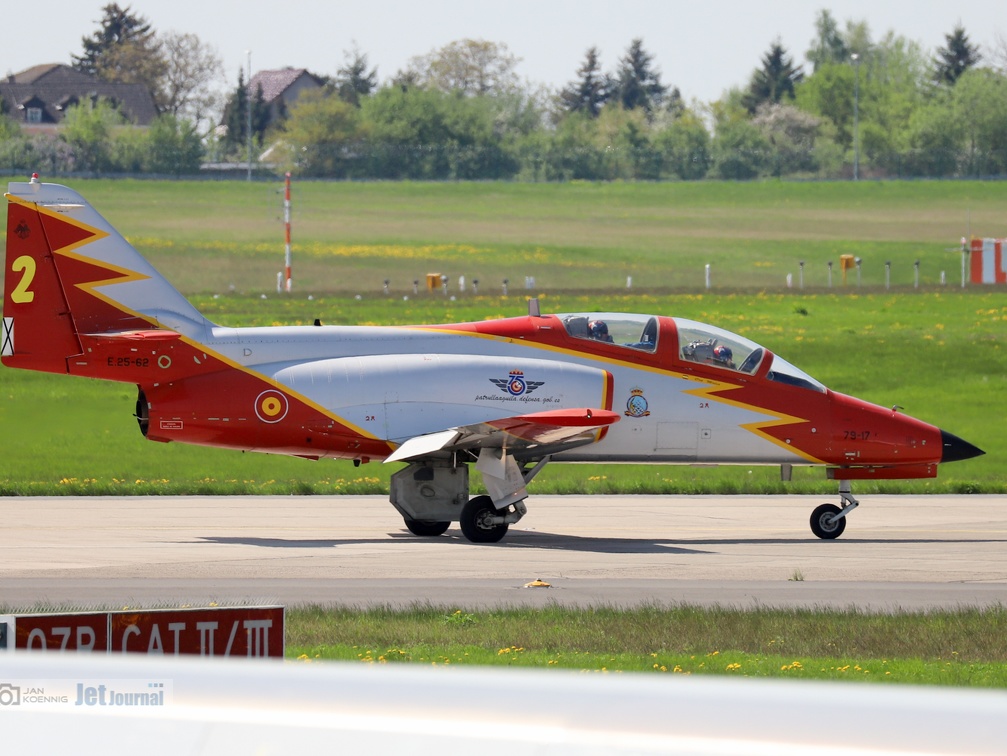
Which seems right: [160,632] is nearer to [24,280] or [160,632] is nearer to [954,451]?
[24,280]

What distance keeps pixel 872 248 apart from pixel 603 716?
89.5m

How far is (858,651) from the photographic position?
11445 mm

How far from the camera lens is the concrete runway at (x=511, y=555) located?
560 inches

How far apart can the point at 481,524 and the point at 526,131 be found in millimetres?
145176

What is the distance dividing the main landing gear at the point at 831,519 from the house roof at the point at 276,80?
160 metres

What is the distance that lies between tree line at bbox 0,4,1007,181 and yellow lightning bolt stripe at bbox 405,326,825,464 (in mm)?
94556

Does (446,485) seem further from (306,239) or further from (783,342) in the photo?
(306,239)

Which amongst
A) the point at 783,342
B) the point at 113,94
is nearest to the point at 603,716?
the point at 783,342

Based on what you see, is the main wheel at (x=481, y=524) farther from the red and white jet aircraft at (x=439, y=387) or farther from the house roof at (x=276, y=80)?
the house roof at (x=276, y=80)

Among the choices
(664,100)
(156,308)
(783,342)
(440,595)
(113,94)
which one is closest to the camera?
(440,595)

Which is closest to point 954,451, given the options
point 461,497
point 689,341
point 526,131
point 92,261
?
point 689,341

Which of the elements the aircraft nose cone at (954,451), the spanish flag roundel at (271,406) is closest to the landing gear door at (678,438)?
the aircraft nose cone at (954,451)

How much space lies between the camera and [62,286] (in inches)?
706

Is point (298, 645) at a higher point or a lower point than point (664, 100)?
lower
